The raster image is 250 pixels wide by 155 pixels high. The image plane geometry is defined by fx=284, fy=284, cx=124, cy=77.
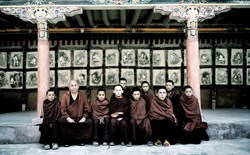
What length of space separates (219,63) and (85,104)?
605 cm

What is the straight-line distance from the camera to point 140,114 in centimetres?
614

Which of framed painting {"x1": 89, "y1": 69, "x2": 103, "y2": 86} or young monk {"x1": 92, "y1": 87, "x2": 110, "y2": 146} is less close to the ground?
framed painting {"x1": 89, "y1": 69, "x2": 103, "y2": 86}

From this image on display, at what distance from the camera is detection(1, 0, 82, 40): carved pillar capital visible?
684cm

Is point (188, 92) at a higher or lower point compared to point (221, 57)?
lower

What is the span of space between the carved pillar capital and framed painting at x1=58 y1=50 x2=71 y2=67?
3.26 meters

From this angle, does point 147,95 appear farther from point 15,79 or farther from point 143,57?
point 15,79

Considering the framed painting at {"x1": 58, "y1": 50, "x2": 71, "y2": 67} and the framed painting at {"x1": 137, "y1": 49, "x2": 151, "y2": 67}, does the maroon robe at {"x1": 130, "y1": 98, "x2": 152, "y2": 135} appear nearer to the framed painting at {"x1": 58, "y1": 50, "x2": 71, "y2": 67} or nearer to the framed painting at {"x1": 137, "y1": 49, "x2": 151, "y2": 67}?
the framed painting at {"x1": 137, "y1": 49, "x2": 151, "y2": 67}

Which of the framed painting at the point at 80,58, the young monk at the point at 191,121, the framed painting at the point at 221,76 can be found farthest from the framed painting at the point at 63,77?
the framed painting at the point at 221,76

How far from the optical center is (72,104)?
612 centimetres

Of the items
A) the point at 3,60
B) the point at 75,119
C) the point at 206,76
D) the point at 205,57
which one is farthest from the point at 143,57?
the point at 3,60

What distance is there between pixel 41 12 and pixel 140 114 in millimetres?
3416

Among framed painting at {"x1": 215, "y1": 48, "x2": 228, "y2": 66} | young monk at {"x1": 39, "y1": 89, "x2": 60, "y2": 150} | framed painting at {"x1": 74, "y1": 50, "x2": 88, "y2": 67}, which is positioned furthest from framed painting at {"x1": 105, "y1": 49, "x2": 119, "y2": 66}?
young monk at {"x1": 39, "y1": 89, "x2": 60, "y2": 150}

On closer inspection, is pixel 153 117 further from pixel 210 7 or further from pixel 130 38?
pixel 130 38

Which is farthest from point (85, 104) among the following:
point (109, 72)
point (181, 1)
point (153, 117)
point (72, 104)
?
point (109, 72)
